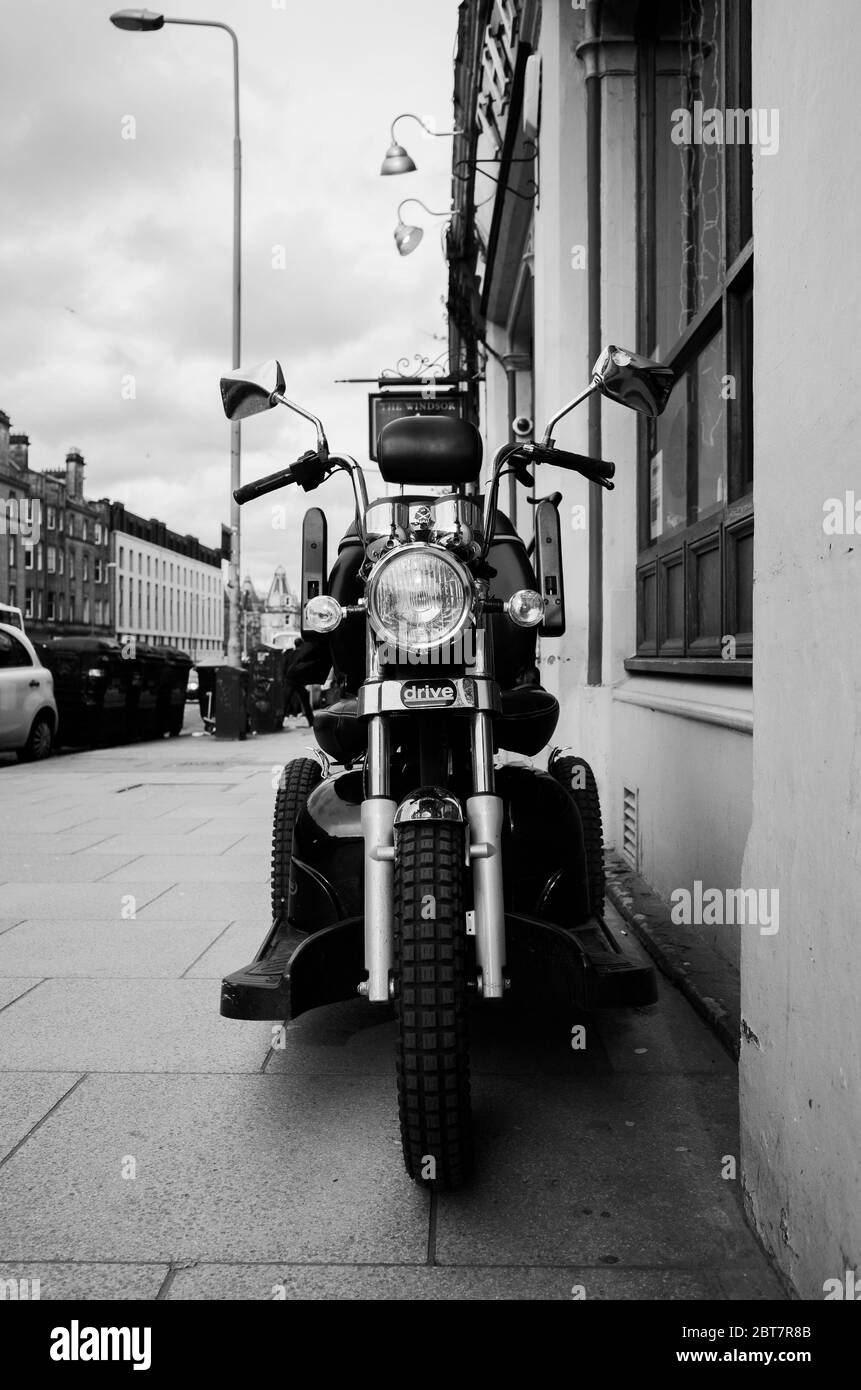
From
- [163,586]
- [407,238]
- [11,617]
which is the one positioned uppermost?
[163,586]

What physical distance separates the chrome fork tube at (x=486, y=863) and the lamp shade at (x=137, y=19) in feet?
59.3

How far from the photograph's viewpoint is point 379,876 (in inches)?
92.0

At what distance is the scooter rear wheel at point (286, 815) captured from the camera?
360 cm

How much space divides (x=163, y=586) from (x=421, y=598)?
10504 centimetres

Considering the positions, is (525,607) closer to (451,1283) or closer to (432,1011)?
(432,1011)

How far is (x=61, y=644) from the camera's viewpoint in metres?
15.2

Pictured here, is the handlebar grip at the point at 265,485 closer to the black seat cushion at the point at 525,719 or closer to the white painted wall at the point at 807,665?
the black seat cushion at the point at 525,719

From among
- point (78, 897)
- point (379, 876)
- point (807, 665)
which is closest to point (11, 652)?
point (78, 897)

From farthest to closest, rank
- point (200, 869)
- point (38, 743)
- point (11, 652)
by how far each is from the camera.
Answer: point (38, 743)
point (11, 652)
point (200, 869)

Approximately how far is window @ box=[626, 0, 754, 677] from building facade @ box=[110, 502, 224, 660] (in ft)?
262

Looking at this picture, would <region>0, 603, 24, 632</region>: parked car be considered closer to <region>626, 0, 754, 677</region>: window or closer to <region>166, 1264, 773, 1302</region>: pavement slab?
<region>626, 0, 754, 677</region>: window

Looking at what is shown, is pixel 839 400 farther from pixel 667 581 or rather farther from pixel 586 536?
pixel 586 536
